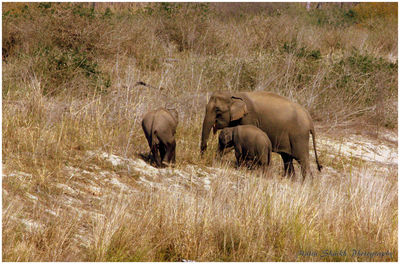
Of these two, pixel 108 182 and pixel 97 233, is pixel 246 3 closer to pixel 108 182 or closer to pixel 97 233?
pixel 108 182

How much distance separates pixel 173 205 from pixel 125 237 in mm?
701

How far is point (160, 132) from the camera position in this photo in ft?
25.9

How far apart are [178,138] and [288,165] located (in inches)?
76.2

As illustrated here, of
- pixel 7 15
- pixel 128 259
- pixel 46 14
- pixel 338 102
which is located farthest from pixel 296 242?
pixel 7 15

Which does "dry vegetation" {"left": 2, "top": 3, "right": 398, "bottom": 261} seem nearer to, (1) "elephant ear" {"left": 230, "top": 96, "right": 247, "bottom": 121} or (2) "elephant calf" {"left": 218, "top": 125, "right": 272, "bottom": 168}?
(2) "elephant calf" {"left": 218, "top": 125, "right": 272, "bottom": 168}

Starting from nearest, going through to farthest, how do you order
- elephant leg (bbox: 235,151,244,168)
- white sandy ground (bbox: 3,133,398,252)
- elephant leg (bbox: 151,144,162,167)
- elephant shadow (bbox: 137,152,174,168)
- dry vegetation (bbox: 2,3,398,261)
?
dry vegetation (bbox: 2,3,398,261)
white sandy ground (bbox: 3,133,398,252)
elephant leg (bbox: 151,144,162,167)
elephant shadow (bbox: 137,152,174,168)
elephant leg (bbox: 235,151,244,168)

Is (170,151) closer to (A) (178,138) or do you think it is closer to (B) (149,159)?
(B) (149,159)

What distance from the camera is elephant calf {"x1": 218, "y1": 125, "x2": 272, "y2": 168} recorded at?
323 inches

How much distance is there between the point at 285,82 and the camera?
12914 mm

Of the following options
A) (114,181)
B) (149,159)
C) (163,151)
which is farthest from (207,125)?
(114,181)

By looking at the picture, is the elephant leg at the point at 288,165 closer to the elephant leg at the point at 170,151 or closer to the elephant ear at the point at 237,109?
the elephant ear at the point at 237,109

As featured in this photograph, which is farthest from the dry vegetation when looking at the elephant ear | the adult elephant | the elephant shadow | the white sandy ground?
the elephant ear

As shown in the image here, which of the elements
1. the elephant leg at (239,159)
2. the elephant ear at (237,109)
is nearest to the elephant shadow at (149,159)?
the elephant leg at (239,159)

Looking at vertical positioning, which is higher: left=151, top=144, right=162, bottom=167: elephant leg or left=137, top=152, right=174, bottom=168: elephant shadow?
left=151, top=144, right=162, bottom=167: elephant leg
